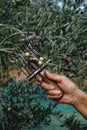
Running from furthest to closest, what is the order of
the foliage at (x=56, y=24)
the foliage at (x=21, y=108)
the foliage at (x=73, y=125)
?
the foliage at (x=73, y=125) → the foliage at (x=21, y=108) → the foliage at (x=56, y=24)

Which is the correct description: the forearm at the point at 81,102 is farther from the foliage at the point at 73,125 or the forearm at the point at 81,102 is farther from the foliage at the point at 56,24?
the foliage at the point at 73,125

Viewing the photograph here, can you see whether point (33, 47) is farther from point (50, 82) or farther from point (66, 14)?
point (66, 14)

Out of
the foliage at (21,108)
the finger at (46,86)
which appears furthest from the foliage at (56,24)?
the finger at (46,86)

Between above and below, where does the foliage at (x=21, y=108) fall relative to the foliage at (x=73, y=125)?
above

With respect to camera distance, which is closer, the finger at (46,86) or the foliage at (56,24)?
the finger at (46,86)

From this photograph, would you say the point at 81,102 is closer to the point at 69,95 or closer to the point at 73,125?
the point at 69,95

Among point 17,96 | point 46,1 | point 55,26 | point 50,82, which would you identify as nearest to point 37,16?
point 55,26

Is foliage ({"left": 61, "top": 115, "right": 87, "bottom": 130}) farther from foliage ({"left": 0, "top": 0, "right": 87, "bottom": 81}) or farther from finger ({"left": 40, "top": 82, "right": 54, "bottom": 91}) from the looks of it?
finger ({"left": 40, "top": 82, "right": 54, "bottom": 91})

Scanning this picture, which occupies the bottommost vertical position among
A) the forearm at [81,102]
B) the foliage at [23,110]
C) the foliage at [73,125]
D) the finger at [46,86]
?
the foliage at [73,125]

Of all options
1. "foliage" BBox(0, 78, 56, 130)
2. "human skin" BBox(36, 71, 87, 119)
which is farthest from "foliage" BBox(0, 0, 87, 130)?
"human skin" BBox(36, 71, 87, 119)

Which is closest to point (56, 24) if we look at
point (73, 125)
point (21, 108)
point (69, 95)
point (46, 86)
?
point (21, 108)

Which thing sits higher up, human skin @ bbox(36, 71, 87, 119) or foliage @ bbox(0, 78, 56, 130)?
human skin @ bbox(36, 71, 87, 119)
